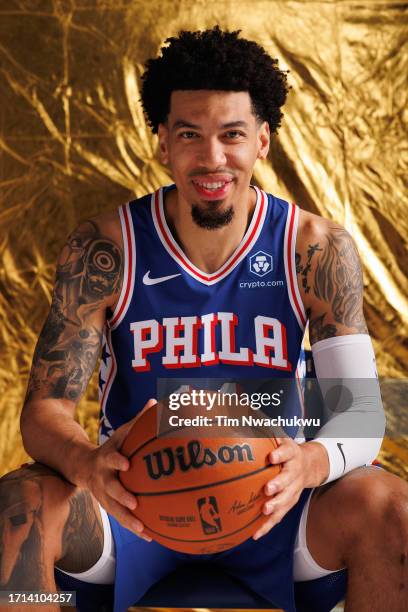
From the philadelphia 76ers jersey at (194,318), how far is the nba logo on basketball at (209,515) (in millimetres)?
394

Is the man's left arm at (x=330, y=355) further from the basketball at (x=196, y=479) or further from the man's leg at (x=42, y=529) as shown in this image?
the man's leg at (x=42, y=529)

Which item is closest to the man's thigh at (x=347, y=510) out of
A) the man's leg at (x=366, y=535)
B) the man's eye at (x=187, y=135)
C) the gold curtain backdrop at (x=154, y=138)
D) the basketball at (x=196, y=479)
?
the man's leg at (x=366, y=535)

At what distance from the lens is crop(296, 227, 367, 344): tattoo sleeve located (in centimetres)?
153

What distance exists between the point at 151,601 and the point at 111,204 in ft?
4.51

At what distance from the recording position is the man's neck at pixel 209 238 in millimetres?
1622

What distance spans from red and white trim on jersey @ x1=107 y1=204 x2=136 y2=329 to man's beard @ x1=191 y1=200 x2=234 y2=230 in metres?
0.11

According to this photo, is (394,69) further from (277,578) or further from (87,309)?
(277,578)

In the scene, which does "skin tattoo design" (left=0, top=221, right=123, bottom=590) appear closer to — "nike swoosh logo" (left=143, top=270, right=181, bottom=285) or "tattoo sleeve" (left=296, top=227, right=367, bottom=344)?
"nike swoosh logo" (left=143, top=270, right=181, bottom=285)

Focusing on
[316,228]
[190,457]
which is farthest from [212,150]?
Result: [190,457]

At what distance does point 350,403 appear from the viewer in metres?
1.44

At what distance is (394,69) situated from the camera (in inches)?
98.5

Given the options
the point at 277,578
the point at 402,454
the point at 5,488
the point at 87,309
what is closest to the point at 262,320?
the point at 87,309

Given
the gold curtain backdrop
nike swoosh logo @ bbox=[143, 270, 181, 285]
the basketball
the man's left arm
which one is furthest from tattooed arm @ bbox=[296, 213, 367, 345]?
the gold curtain backdrop

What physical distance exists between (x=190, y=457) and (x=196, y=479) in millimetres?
28
